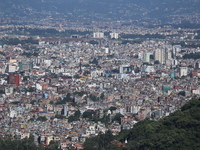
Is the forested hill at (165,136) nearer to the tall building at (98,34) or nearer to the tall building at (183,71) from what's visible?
the tall building at (183,71)

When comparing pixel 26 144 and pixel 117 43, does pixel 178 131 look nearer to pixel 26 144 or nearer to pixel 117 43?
pixel 26 144

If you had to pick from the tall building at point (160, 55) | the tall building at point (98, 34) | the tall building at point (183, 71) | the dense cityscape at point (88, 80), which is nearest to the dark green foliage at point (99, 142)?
the dense cityscape at point (88, 80)

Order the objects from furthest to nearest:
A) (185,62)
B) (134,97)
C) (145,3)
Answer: (145,3)
(185,62)
(134,97)

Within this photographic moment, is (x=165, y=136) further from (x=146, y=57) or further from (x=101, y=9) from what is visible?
(x=101, y=9)

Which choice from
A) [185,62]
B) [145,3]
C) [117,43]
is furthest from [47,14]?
[185,62]

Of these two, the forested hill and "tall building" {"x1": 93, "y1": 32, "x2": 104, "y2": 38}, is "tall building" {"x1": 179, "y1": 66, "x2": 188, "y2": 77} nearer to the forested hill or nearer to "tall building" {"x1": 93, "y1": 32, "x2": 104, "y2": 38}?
the forested hill

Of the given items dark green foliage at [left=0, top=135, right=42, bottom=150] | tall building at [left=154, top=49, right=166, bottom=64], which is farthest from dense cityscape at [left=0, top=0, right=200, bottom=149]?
dark green foliage at [left=0, top=135, right=42, bottom=150]
